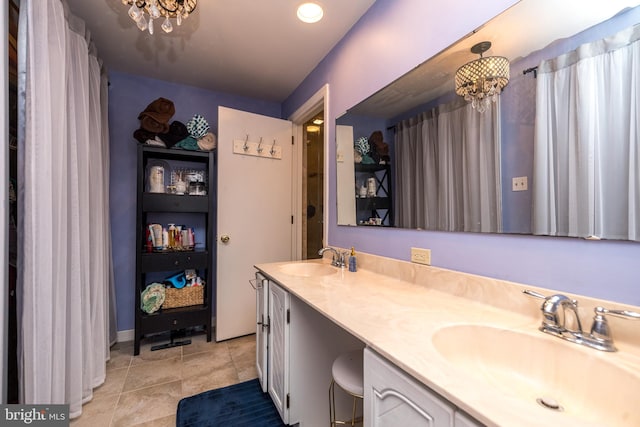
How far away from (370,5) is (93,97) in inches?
76.3

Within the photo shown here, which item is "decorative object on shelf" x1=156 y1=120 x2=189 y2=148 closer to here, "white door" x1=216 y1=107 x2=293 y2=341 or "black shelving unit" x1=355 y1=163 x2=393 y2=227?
"white door" x1=216 y1=107 x2=293 y2=341

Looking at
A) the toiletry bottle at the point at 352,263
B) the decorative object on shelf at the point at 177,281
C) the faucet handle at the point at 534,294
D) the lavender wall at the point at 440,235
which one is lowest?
the decorative object on shelf at the point at 177,281

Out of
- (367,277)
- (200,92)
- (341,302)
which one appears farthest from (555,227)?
(200,92)

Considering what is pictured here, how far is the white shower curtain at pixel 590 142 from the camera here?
69cm

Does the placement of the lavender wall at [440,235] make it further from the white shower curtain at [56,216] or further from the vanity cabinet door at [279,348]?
the white shower curtain at [56,216]

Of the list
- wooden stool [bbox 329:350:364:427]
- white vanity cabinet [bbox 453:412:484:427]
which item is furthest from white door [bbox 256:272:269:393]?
white vanity cabinet [bbox 453:412:484:427]

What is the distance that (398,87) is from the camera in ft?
4.65

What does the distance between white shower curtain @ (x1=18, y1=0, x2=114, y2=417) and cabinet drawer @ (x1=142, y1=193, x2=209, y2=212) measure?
436mm

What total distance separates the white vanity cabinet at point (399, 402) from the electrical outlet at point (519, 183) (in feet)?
2.46

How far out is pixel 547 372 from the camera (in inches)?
27.5

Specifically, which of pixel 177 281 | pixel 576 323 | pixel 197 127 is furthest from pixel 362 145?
pixel 177 281

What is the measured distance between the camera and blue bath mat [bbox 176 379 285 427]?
55.2 inches

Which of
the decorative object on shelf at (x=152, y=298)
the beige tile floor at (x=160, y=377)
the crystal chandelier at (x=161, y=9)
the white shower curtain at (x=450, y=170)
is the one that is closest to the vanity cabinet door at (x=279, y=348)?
the beige tile floor at (x=160, y=377)

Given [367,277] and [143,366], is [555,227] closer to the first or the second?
[367,277]
